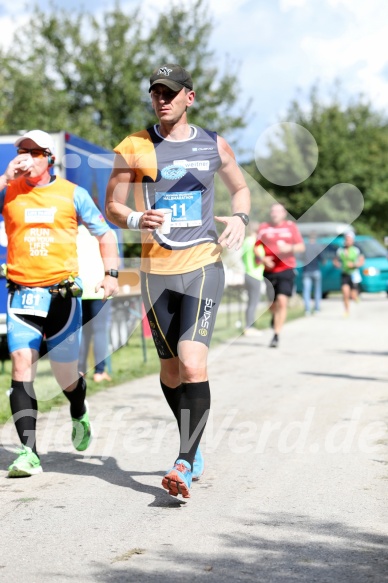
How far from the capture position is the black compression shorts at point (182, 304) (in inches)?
212

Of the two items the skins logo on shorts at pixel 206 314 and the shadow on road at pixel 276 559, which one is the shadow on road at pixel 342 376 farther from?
the shadow on road at pixel 276 559

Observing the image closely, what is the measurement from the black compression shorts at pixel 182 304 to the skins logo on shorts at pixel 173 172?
0.51m

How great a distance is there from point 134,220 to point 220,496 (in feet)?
5.03

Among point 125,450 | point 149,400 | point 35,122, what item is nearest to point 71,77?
point 35,122

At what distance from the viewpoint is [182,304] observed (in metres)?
5.45

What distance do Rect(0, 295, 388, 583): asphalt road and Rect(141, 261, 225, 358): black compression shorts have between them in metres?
0.86

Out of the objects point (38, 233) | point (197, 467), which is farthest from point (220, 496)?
point (38, 233)

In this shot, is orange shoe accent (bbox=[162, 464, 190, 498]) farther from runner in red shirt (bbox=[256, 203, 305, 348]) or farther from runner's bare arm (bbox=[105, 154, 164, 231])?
runner in red shirt (bbox=[256, 203, 305, 348])

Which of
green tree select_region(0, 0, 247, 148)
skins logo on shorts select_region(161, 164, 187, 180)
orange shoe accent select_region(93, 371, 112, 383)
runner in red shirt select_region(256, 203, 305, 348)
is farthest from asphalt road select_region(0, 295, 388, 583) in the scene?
green tree select_region(0, 0, 247, 148)

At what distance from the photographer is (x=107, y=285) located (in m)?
5.89

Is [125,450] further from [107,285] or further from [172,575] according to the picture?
[172,575]

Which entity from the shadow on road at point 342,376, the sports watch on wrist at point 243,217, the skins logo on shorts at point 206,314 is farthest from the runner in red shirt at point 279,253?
the skins logo on shorts at point 206,314

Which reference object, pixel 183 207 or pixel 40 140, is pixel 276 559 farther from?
pixel 40 140

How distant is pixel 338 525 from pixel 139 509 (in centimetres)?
102
